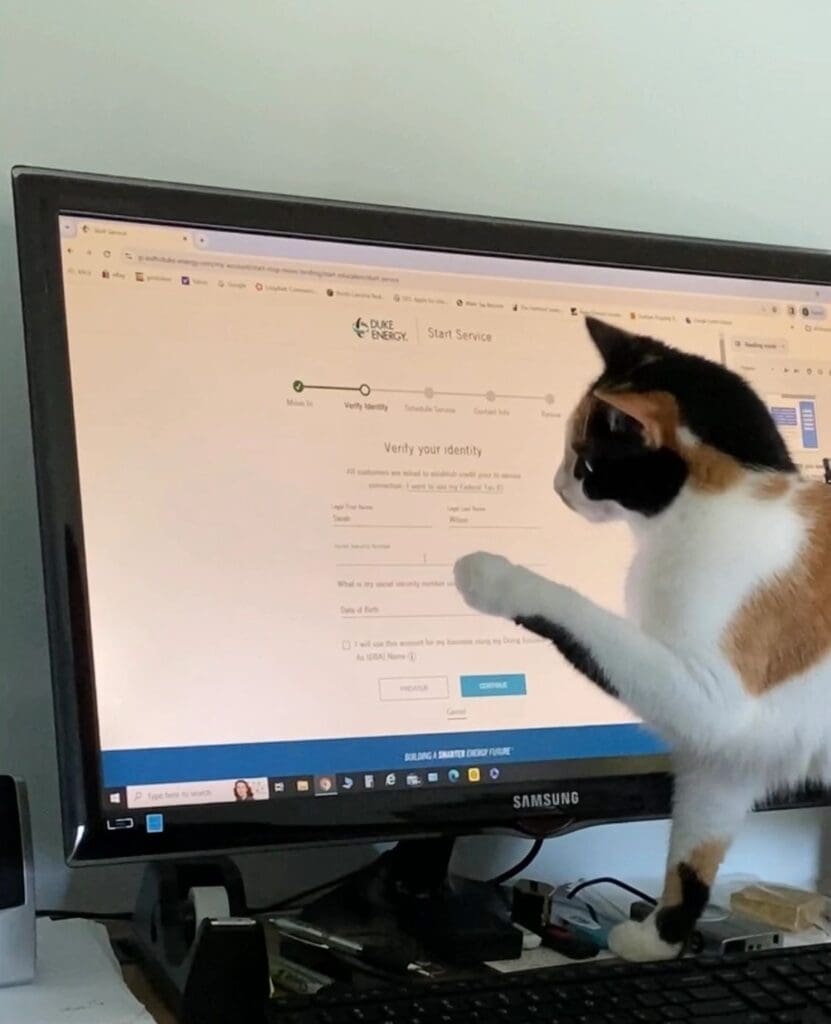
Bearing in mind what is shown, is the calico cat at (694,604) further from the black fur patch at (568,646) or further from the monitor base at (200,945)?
the monitor base at (200,945)

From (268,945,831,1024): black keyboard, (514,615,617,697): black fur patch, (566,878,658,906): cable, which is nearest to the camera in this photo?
(268,945,831,1024): black keyboard

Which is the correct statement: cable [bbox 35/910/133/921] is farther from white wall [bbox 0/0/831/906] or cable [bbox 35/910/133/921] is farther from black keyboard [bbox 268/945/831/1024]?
black keyboard [bbox 268/945/831/1024]

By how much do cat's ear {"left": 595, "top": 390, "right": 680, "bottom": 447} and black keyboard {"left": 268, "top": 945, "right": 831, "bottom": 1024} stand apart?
31 centimetres

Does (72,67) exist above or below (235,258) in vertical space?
above

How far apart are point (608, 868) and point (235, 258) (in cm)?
56

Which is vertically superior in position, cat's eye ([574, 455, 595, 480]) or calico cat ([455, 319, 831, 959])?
cat's eye ([574, 455, 595, 480])

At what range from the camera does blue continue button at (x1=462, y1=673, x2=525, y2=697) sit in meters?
0.75

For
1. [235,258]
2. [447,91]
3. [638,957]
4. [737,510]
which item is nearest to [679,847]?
[638,957]

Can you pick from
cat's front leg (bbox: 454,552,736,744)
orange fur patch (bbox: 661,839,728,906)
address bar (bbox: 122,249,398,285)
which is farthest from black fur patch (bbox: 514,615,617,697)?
address bar (bbox: 122,249,398,285)

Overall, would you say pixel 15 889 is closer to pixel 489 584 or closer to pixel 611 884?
pixel 489 584

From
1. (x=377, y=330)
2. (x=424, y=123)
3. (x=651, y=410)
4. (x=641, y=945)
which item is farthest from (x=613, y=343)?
(x=641, y=945)

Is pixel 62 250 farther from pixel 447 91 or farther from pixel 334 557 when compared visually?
pixel 447 91

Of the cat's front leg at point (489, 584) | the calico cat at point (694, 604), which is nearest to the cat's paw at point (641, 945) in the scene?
the calico cat at point (694, 604)

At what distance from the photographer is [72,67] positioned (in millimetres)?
860
